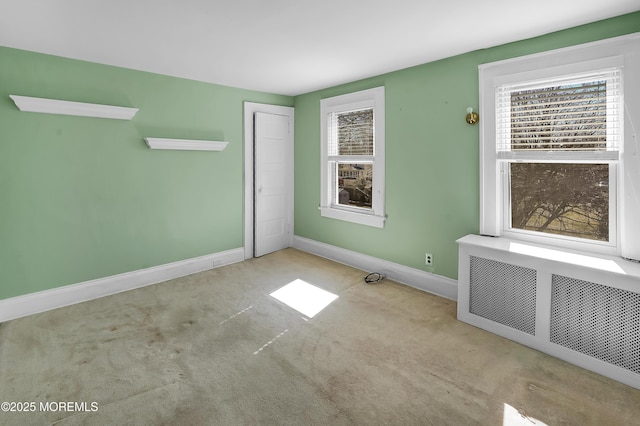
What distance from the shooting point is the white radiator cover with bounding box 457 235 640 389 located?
6.74 feet

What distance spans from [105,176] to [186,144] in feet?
3.00

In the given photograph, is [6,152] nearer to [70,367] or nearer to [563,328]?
[70,367]

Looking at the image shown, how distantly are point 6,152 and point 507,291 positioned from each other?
4.40 m

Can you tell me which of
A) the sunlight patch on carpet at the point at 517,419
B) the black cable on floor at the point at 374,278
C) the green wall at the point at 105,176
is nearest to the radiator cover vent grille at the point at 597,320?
the sunlight patch on carpet at the point at 517,419

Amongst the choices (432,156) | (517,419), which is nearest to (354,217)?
(432,156)

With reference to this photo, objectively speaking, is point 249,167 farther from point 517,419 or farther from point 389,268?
point 517,419

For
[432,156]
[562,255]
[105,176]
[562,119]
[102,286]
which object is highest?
[562,119]

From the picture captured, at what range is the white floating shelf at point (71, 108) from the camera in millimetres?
2807

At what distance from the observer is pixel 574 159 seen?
2.49m

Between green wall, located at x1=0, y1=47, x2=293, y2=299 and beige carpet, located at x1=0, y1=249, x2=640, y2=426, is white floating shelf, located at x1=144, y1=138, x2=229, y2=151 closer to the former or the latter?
green wall, located at x1=0, y1=47, x2=293, y2=299

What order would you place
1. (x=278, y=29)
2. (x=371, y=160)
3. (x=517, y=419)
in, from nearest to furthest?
(x=517, y=419) < (x=278, y=29) < (x=371, y=160)

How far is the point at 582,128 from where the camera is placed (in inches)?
97.0

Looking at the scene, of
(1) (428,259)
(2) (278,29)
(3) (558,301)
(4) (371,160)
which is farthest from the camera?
(4) (371,160)

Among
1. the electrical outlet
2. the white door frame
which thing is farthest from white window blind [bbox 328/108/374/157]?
the electrical outlet
